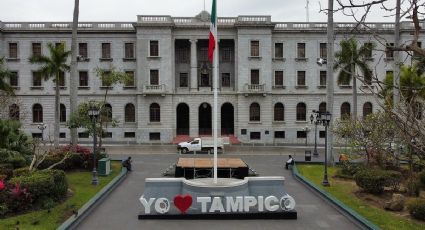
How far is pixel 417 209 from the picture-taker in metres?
14.5

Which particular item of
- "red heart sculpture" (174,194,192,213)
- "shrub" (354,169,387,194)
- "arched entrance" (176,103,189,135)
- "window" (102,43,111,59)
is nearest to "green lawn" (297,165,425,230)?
"shrub" (354,169,387,194)

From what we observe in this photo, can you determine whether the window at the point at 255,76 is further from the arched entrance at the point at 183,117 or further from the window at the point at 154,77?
the window at the point at 154,77

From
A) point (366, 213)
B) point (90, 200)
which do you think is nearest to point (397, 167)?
point (366, 213)

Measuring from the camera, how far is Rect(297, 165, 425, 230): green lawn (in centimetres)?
1373

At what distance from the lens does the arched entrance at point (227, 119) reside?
175ft

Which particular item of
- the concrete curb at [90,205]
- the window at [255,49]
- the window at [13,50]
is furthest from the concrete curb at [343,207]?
the window at [13,50]

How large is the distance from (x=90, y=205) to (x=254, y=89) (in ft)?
117

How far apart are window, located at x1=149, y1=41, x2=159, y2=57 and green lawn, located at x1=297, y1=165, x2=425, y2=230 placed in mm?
29009

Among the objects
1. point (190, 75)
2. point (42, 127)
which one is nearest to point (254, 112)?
point (190, 75)

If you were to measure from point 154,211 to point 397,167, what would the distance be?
15779mm

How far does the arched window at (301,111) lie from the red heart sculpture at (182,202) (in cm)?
3865

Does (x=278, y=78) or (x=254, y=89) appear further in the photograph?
(x=278, y=78)

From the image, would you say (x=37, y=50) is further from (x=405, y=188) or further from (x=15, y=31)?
(x=405, y=188)

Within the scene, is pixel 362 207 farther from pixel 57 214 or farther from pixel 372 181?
pixel 57 214
